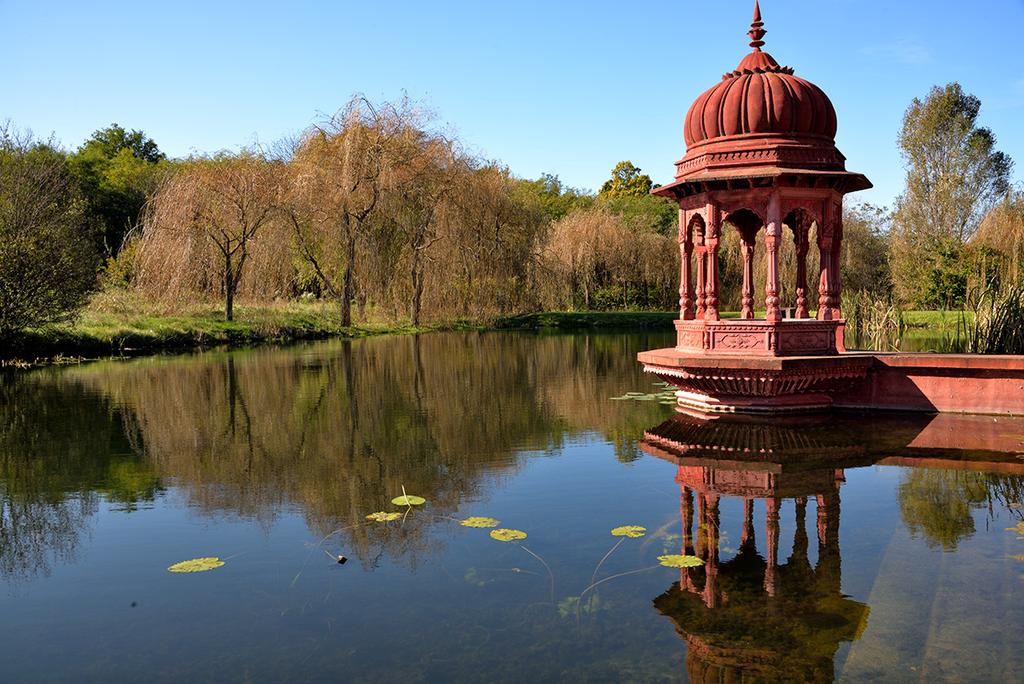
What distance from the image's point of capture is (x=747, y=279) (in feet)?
40.8

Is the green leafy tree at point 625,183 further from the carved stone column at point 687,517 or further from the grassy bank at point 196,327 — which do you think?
the carved stone column at point 687,517

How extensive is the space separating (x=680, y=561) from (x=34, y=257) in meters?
23.8

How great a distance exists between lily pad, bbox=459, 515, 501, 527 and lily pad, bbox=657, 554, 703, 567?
153 cm

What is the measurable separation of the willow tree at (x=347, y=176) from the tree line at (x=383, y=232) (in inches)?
→ 2.6

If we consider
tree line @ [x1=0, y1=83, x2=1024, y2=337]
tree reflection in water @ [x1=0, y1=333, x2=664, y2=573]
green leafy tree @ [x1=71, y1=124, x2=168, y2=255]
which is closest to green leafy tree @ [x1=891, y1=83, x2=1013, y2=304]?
tree line @ [x1=0, y1=83, x2=1024, y2=337]

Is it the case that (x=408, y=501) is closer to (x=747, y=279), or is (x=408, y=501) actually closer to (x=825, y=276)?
(x=747, y=279)

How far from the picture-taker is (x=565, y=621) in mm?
4484

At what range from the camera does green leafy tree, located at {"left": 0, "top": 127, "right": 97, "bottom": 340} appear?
2317 cm

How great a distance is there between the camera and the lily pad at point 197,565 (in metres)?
5.47

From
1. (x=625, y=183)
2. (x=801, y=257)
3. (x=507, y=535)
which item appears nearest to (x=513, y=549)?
(x=507, y=535)

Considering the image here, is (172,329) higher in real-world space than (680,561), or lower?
higher

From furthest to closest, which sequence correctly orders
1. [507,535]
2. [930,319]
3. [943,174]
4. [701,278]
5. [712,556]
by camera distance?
[943,174], [930,319], [701,278], [507,535], [712,556]

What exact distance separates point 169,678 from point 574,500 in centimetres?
396

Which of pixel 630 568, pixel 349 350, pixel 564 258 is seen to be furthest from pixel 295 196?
pixel 630 568
